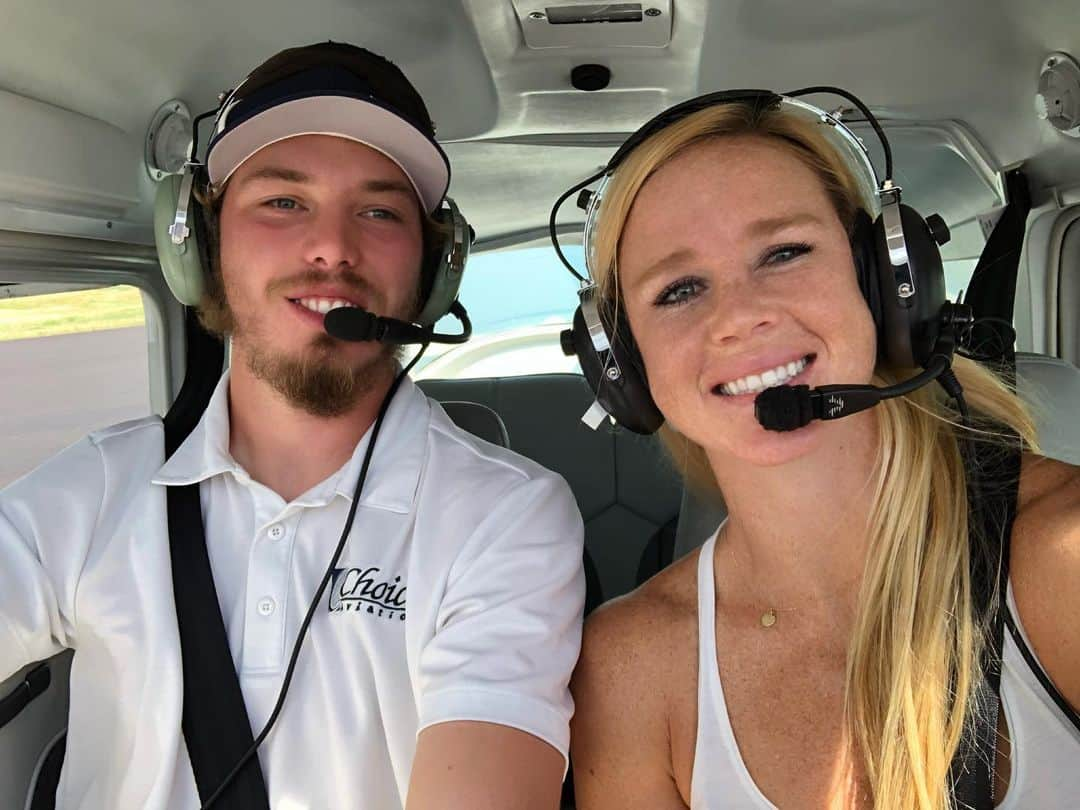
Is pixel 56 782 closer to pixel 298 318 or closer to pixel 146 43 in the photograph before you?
pixel 298 318

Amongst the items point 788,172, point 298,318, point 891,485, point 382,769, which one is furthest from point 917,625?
point 298,318

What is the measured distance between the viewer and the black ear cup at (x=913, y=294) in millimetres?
1228

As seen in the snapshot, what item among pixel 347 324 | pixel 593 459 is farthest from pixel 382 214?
pixel 593 459

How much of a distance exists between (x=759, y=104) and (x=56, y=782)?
1.62 m

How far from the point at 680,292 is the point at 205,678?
0.90 m

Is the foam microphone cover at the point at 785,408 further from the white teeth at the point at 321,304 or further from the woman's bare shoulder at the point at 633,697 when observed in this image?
the white teeth at the point at 321,304

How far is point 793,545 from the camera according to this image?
1.39 metres

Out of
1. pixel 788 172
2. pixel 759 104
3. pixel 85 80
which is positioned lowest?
pixel 788 172

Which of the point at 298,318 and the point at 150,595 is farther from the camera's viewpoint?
the point at 298,318

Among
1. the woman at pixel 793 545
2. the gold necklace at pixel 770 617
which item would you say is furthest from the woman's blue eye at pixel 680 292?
the gold necklace at pixel 770 617

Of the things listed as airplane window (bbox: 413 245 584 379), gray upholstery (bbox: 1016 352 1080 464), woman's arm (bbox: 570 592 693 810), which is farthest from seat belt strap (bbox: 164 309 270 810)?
airplane window (bbox: 413 245 584 379)

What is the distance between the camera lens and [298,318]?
5.16ft

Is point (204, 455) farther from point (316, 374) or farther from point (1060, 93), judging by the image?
point (1060, 93)

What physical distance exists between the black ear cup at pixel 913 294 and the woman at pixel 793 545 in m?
0.05
